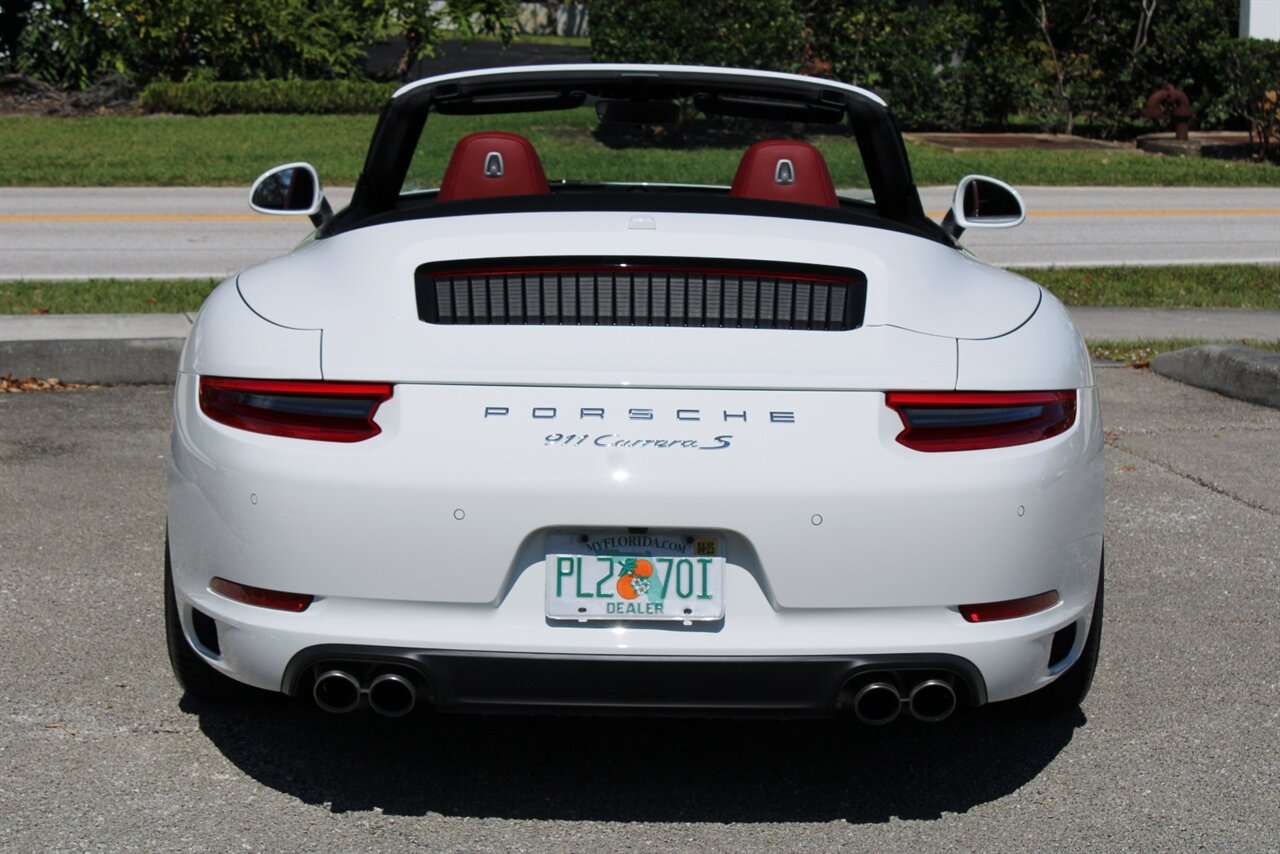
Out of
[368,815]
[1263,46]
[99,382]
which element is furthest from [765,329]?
[1263,46]

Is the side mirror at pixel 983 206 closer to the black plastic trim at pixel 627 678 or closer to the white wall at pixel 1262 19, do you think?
the black plastic trim at pixel 627 678

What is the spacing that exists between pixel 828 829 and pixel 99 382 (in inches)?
225

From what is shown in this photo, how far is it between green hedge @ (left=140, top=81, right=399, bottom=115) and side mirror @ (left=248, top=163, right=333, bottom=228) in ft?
58.7

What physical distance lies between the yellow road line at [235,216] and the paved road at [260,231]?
0.01 meters

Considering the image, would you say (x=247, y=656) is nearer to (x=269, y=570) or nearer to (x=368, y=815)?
(x=269, y=570)

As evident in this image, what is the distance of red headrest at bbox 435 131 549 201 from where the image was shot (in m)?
4.33

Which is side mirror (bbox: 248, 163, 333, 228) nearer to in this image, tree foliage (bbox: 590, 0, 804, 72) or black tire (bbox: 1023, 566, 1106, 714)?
black tire (bbox: 1023, 566, 1106, 714)

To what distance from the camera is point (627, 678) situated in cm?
318

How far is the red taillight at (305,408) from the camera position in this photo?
10.4 ft

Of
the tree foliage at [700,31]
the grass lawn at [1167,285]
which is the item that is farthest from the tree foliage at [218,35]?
the grass lawn at [1167,285]

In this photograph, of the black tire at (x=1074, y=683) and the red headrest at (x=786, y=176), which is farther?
the red headrest at (x=786, y=176)

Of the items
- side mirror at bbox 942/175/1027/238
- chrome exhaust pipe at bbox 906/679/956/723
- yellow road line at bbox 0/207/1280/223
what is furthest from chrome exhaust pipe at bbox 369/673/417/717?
yellow road line at bbox 0/207/1280/223

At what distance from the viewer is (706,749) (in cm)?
394

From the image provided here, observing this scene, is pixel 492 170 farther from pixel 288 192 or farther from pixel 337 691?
pixel 337 691
